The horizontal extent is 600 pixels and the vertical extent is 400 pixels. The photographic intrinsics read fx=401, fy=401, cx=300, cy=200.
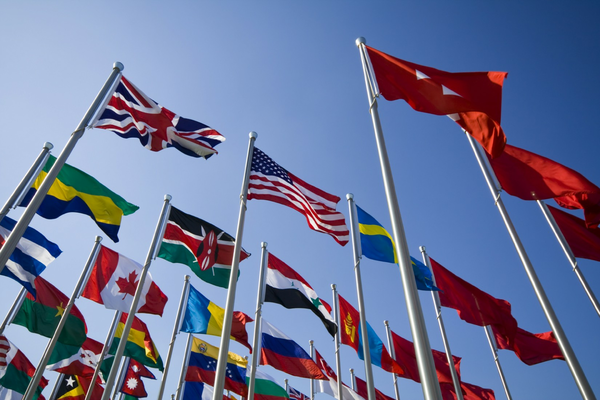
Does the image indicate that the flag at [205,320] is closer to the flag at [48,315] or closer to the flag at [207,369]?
the flag at [207,369]

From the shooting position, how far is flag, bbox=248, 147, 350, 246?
39.2 feet

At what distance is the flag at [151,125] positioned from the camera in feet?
34.2

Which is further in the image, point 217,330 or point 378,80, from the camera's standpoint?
point 217,330

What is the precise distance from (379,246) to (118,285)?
9951 mm

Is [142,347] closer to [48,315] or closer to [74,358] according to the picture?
[74,358]

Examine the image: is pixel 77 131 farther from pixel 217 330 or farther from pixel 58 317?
pixel 217 330

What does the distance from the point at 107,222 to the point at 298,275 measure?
24.5 ft

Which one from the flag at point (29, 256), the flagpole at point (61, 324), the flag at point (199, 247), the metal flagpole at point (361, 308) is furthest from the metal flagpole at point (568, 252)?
the flag at point (29, 256)

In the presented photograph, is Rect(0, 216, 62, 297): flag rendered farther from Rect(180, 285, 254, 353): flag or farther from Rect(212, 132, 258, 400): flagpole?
Rect(212, 132, 258, 400): flagpole

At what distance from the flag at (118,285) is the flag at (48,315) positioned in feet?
4.29

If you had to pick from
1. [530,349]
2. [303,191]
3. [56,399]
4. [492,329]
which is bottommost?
[56,399]

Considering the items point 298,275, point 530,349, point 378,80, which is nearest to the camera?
point 378,80

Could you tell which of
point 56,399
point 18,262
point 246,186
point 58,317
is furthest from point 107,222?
point 56,399

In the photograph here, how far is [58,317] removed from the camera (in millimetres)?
15266
